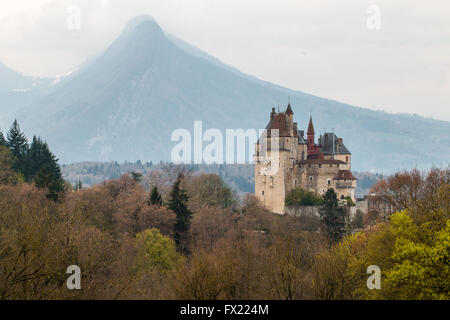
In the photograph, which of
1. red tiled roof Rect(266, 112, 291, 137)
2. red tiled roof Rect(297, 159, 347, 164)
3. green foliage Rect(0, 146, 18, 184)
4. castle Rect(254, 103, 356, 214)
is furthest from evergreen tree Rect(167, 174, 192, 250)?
red tiled roof Rect(297, 159, 347, 164)

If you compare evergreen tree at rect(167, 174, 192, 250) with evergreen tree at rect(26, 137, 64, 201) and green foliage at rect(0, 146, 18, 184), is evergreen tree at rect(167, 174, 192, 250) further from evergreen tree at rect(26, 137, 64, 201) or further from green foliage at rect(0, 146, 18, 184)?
green foliage at rect(0, 146, 18, 184)

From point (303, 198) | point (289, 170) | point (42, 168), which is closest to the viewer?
point (42, 168)

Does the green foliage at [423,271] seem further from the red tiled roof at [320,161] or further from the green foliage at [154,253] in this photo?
the red tiled roof at [320,161]

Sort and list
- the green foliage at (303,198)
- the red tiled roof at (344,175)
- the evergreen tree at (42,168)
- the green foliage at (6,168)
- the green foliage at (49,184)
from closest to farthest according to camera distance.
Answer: the green foliage at (49,184) < the evergreen tree at (42,168) < the green foliage at (6,168) < the green foliage at (303,198) < the red tiled roof at (344,175)

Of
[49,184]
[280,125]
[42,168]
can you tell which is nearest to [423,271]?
[49,184]

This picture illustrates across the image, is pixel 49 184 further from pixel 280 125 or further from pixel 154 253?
pixel 280 125

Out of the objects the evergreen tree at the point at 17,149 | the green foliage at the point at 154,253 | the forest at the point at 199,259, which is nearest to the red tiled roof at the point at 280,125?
the forest at the point at 199,259
